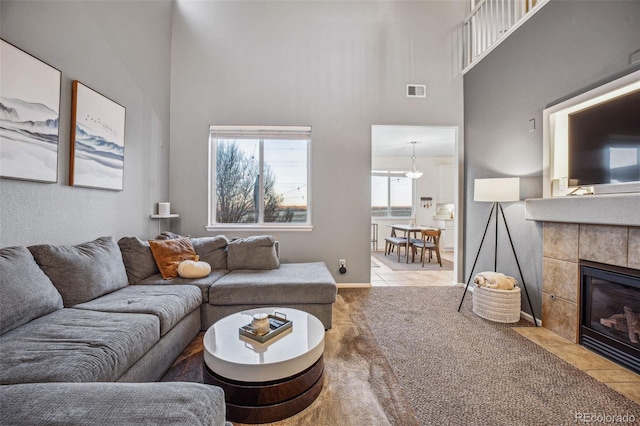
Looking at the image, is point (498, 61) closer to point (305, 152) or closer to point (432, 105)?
point (432, 105)

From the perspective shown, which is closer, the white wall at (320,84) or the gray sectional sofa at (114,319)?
the gray sectional sofa at (114,319)

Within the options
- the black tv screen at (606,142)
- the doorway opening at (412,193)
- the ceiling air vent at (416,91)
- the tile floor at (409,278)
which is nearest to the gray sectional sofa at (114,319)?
the tile floor at (409,278)

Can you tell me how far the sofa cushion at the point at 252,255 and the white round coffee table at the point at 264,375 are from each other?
143 cm

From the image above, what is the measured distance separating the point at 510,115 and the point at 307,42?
108 inches

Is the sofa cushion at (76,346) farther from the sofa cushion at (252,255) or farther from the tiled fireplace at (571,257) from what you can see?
the tiled fireplace at (571,257)

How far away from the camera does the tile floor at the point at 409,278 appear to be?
399cm

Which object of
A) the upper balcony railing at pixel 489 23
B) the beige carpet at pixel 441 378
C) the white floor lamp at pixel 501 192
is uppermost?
the upper balcony railing at pixel 489 23

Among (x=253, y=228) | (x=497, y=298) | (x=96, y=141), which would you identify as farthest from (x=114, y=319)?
(x=497, y=298)

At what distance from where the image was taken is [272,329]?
1657 mm

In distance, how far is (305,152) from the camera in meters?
3.93

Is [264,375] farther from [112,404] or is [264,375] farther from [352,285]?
[352,285]

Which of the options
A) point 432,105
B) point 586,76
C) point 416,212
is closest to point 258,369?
point 586,76

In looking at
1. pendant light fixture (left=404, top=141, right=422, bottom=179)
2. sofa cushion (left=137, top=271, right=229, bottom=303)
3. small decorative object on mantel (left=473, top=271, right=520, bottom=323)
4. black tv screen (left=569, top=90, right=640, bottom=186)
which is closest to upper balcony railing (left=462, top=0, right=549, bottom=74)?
black tv screen (left=569, top=90, right=640, bottom=186)

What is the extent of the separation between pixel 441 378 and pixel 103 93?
3.65 metres
